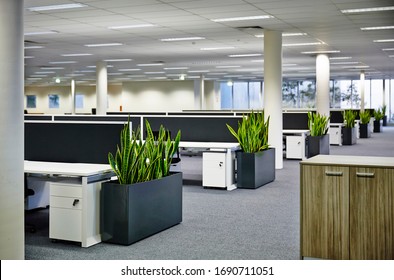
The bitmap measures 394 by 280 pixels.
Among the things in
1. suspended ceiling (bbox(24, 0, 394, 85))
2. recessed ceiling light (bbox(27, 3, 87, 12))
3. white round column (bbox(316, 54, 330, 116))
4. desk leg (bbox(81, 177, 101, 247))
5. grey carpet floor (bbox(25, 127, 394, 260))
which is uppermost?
suspended ceiling (bbox(24, 0, 394, 85))

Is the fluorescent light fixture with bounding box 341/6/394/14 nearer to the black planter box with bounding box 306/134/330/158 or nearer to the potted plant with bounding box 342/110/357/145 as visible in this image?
the black planter box with bounding box 306/134/330/158

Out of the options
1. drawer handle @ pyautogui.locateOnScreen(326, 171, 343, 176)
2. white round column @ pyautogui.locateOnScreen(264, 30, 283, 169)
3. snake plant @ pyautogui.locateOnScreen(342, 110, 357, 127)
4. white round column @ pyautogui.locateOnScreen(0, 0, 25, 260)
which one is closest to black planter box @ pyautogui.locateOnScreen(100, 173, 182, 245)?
white round column @ pyautogui.locateOnScreen(0, 0, 25, 260)

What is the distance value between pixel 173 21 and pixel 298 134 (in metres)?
3.24

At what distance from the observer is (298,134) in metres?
9.04

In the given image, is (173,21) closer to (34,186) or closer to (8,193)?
(34,186)

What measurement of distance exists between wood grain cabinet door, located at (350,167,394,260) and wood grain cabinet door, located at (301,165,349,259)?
0.04 metres

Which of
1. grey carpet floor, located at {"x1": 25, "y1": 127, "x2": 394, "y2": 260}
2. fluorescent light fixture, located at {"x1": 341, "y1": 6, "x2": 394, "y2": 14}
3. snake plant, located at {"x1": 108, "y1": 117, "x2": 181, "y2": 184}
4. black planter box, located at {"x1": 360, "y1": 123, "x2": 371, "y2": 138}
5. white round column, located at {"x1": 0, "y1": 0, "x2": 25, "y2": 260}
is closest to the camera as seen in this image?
white round column, located at {"x1": 0, "y1": 0, "x2": 25, "y2": 260}

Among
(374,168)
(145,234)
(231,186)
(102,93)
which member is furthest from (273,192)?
(102,93)

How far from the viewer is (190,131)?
6660mm

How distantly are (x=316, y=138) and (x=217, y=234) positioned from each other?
529 cm

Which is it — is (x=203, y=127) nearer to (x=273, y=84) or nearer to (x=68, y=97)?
(x=273, y=84)

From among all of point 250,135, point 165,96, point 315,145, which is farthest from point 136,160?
point 165,96

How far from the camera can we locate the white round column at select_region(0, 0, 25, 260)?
8.24 feet

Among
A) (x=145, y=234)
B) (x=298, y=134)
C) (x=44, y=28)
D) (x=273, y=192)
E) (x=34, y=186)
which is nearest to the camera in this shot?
(x=145, y=234)
